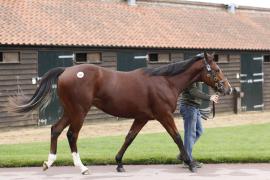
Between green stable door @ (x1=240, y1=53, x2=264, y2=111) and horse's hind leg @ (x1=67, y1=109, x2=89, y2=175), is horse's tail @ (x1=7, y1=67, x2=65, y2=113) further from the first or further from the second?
green stable door @ (x1=240, y1=53, x2=264, y2=111)

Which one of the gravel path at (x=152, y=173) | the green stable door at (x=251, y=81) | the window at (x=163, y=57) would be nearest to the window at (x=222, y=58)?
the green stable door at (x=251, y=81)

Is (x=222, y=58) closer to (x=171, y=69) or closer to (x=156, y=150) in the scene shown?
(x=156, y=150)

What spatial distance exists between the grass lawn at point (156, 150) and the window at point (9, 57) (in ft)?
19.6

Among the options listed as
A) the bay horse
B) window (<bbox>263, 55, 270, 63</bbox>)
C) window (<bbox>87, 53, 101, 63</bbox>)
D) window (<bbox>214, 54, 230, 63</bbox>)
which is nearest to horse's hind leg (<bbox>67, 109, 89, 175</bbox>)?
the bay horse

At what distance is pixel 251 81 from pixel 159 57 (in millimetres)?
6482

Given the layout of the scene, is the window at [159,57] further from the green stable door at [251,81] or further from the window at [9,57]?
the window at [9,57]

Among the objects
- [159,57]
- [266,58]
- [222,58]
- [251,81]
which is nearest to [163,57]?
[159,57]

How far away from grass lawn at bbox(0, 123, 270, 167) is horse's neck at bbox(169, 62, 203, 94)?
1.40 metres

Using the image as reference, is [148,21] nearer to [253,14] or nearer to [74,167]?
[253,14]

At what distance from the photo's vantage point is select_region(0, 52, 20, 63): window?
18.9 metres

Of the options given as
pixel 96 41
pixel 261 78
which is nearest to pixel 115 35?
pixel 96 41

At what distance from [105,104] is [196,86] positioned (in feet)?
5.02

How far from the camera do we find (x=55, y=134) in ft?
27.6

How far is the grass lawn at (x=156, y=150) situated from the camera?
930 cm
